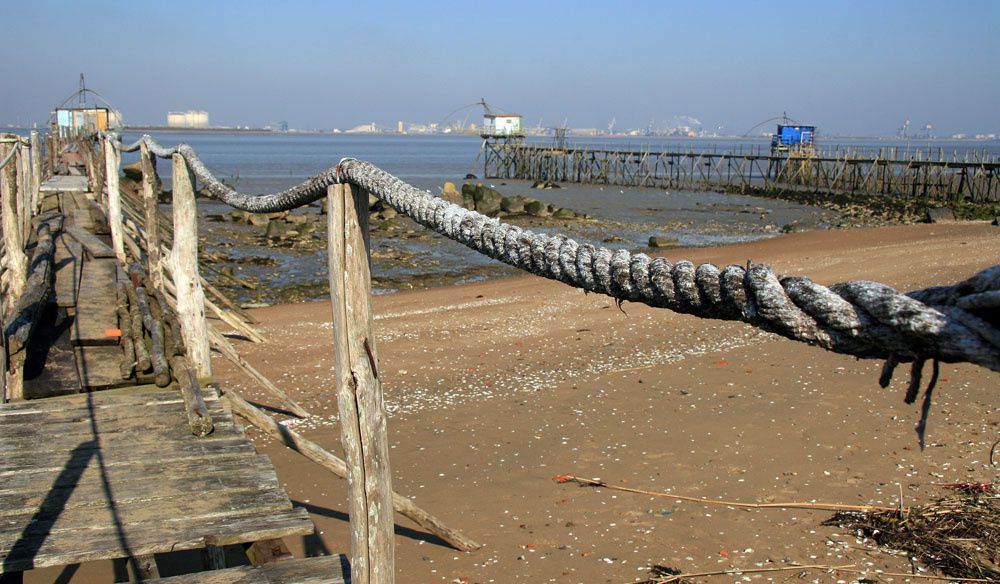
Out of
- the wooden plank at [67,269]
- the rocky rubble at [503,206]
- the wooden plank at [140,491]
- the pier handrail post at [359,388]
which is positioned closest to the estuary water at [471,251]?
the rocky rubble at [503,206]

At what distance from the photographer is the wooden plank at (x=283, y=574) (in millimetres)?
3291

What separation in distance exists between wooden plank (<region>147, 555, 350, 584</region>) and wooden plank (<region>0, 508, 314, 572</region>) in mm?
113

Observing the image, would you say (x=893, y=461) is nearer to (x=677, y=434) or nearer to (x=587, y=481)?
(x=677, y=434)

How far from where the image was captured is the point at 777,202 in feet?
149

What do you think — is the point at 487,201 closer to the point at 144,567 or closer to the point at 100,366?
the point at 100,366

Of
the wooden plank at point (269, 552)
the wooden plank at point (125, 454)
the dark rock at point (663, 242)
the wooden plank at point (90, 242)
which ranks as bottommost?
the dark rock at point (663, 242)

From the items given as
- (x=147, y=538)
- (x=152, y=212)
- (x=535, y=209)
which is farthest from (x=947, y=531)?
(x=535, y=209)

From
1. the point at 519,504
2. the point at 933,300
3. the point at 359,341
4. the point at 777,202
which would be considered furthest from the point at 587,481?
the point at 777,202

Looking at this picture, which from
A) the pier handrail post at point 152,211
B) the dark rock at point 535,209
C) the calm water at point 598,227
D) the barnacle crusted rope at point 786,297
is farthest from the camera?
the dark rock at point 535,209

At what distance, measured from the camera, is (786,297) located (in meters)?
1.79

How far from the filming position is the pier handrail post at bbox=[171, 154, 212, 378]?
19.0 ft

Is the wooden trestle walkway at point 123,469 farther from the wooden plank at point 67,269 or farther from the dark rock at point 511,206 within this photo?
the dark rock at point 511,206

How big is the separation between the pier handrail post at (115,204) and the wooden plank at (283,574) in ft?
22.4

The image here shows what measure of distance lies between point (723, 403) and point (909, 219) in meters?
29.0
